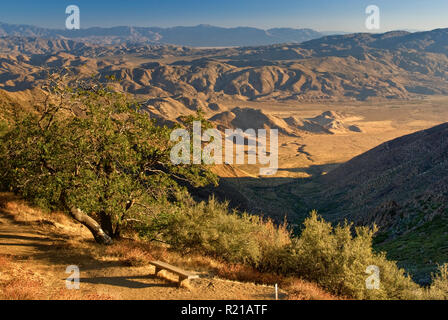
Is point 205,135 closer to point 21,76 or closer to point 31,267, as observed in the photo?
point 31,267

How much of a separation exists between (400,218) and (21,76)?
7652 inches

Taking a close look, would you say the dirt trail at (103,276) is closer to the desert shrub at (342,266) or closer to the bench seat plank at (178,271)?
the bench seat plank at (178,271)

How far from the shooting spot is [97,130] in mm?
14969

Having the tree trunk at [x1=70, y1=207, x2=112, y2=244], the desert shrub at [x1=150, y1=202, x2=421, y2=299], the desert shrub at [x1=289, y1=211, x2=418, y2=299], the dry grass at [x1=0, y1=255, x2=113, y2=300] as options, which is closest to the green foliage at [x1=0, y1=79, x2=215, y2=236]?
the tree trunk at [x1=70, y1=207, x2=112, y2=244]

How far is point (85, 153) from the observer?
14.5 metres

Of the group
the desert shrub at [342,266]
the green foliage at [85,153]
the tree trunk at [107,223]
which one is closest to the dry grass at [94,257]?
the tree trunk at [107,223]

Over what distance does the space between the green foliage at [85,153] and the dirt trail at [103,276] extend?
1.89 m

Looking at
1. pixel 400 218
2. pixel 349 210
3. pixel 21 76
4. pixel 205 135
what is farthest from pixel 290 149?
pixel 21 76

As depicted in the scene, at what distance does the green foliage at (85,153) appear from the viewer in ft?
45.5

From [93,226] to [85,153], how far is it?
11.2ft

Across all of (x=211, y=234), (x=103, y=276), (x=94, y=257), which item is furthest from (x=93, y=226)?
(x=211, y=234)

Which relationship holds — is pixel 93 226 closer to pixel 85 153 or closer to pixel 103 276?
pixel 103 276

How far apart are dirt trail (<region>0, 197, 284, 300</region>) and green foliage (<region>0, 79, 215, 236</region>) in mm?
1893

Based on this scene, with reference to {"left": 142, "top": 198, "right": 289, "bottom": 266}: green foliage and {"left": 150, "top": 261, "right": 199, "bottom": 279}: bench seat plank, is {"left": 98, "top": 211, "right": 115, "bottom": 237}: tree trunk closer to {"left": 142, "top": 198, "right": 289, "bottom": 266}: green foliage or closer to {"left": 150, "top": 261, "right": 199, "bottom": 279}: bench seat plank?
{"left": 142, "top": 198, "right": 289, "bottom": 266}: green foliage
